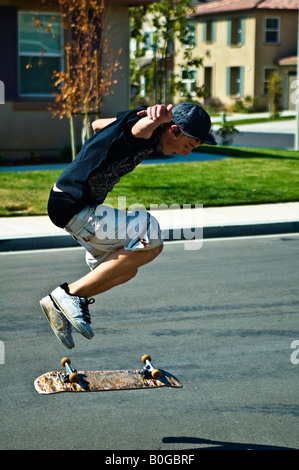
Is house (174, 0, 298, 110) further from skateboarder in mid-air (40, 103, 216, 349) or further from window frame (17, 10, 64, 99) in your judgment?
skateboarder in mid-air (40, 103, 216, 349)

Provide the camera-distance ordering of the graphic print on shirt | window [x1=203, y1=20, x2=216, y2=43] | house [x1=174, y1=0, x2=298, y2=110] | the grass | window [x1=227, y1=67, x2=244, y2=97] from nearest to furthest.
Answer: the graphic print on shirt
the grass
house [x1=174, y1=0, x2=298, y2=110]
window [x1=227, y1=67, x2=244, y2=97]
window [x1=203, y1=20, x2=216, y2=43]

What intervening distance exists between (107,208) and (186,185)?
9585 mm

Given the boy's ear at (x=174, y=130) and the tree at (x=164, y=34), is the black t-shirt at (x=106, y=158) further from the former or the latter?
the tree at (x=164, y=34)

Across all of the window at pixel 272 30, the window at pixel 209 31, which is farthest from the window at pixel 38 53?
the window at pixel 209 31

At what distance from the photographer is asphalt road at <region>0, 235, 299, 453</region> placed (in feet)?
15.5

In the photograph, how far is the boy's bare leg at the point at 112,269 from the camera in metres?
4.91

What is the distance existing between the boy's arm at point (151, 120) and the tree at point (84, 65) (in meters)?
11.1

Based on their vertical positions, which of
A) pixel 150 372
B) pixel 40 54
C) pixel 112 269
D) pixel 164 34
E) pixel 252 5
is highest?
pixel 252 5

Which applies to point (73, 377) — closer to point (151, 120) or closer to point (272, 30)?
point (151, 120)

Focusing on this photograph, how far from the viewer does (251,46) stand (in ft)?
157

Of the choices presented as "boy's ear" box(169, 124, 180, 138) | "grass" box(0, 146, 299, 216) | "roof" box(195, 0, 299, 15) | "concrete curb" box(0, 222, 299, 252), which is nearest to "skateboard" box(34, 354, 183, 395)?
"boy's ear" box(169, 124, 180, 138)

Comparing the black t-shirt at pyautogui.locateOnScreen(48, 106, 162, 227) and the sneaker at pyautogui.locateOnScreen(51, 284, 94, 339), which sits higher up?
the black t-shirt at pyautogui.locateOnScreen(48, 106, 162, 227)

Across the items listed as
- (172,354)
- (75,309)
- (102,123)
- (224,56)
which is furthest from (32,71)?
(224,56)

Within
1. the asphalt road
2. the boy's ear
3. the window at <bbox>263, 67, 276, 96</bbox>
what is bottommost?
the asphalt road
